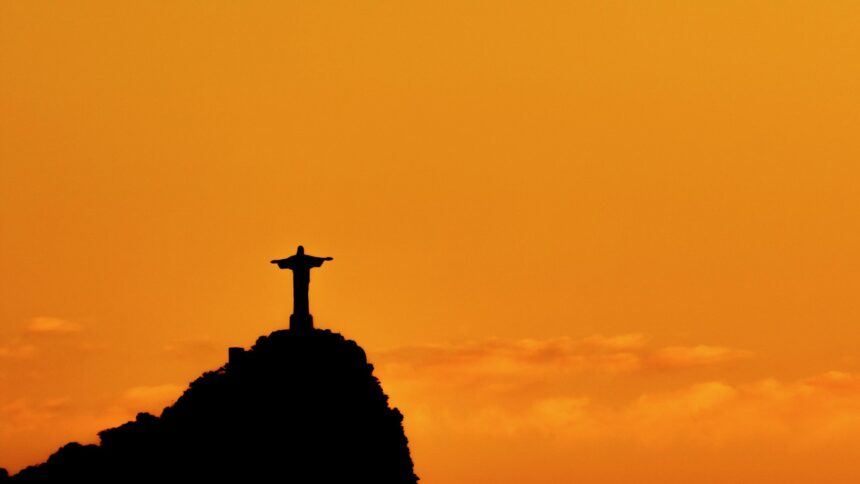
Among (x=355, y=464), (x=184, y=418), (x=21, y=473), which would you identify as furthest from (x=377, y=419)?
(x=21, y=473)

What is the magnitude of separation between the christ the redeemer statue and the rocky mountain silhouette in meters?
0.48

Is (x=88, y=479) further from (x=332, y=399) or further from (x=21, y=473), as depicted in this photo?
(x=332, y=399)

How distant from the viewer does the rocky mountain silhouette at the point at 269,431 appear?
7525 cm

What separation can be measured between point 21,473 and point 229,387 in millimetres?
7358

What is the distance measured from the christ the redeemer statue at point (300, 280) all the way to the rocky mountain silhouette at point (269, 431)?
48 centimetres

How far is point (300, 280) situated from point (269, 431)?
5.06 metres

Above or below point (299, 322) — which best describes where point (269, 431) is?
below

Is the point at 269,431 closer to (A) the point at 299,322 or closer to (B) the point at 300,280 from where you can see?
(A) the point at 299,322

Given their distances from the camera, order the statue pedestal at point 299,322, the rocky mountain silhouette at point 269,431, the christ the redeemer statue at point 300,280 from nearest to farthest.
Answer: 1. the rocky mountain silhouette at point 269,431
2. the christ the redeemer statue at point 300,280
3. the statue pedestal at point 299,322

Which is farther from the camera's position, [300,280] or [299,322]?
[299,322]

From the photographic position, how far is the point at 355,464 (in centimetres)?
7950

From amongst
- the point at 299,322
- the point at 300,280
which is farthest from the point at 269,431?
the point at 300,280

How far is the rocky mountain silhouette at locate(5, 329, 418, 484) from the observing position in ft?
247

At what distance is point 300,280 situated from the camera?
77.1m
